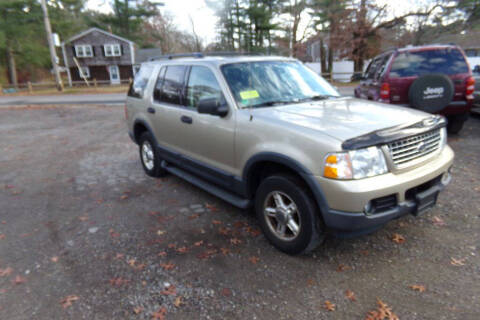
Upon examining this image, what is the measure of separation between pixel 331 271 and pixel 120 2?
1956 inches

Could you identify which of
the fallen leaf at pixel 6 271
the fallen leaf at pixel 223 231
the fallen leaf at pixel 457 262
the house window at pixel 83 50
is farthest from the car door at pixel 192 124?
the house window at pixel 83 50

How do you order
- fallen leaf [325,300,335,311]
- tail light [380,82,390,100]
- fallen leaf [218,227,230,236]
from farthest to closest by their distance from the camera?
tail light [380,82,390,100], fallen leaf [218,227,230,236], fallen leaf [325,300,335,311]

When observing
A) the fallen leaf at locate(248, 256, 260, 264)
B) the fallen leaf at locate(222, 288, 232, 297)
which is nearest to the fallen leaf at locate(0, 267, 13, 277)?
the fallen leaf at locate(222, 288, 232, 297)

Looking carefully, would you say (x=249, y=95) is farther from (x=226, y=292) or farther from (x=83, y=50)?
(x=83, y=50)

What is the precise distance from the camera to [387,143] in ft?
8.96

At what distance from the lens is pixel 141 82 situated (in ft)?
18.1

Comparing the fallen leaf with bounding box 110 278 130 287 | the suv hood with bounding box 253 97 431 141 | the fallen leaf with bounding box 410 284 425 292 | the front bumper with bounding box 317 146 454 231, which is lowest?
the fallen leaf with bounding box 410 284 425 292

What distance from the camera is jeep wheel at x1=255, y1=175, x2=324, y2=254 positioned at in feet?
9.54

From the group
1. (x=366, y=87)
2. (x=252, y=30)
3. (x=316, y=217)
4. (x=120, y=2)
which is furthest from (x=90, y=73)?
(x=316, y=217)

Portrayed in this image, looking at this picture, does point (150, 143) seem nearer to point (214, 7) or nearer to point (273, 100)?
point (273, 100)

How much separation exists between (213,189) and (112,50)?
45483 millimetres

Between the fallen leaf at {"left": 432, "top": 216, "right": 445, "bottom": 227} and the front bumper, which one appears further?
the fallen leaf at {"left": 432, "top": 216, "right": 445, "bottom": 227}

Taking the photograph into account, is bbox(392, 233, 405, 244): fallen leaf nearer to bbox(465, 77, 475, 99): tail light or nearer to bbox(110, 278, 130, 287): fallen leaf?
bbox(110, 278, 130, 287): fallen leaf

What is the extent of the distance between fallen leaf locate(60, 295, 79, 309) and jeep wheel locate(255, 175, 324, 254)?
5.98 ft
